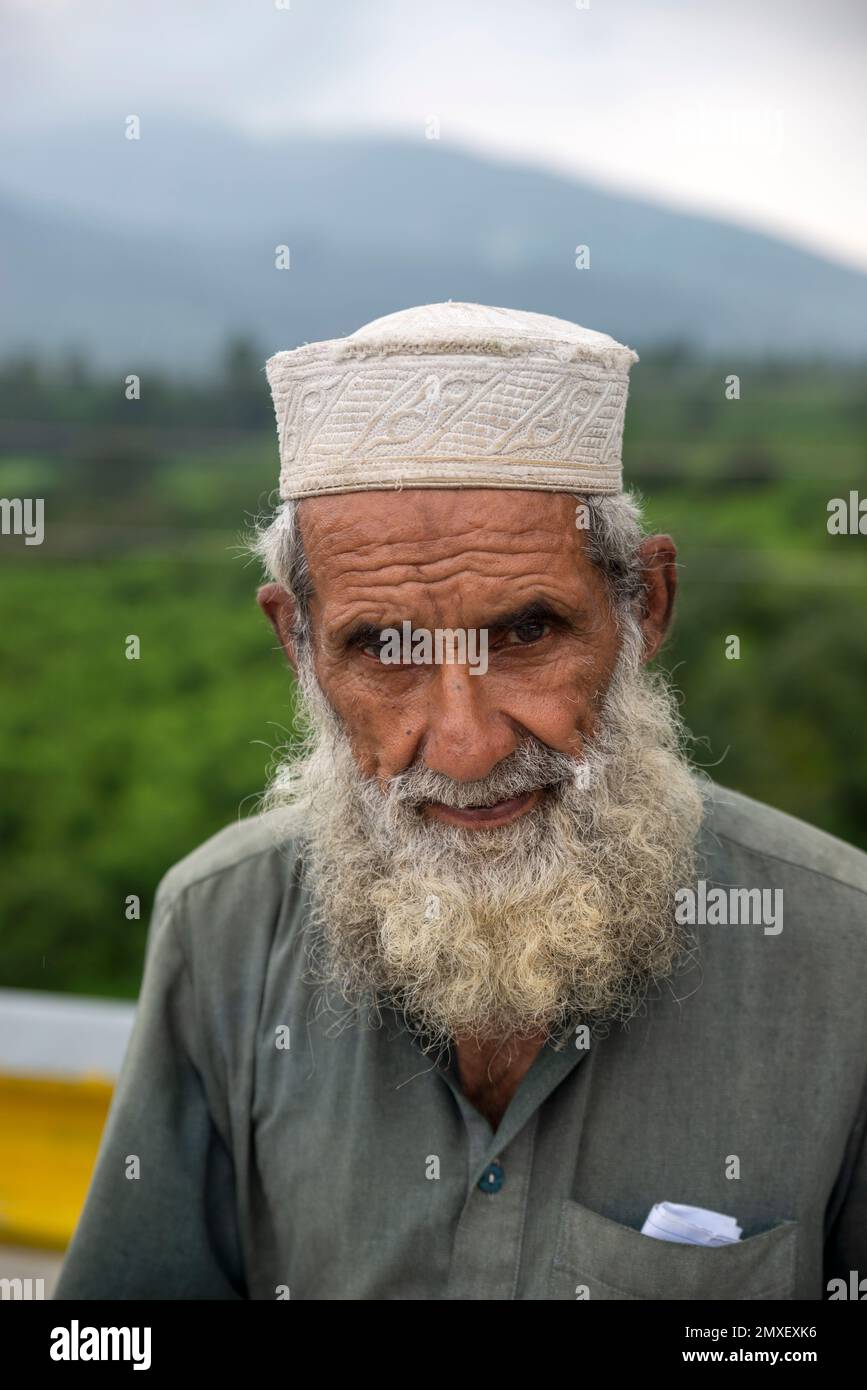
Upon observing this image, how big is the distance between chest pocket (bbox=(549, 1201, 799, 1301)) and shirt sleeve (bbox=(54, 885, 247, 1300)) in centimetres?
65

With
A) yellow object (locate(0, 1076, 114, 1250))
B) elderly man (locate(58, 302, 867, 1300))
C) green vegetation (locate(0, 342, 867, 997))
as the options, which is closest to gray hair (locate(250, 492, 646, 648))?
elderly man (locate(58, 302, 867, 1300))

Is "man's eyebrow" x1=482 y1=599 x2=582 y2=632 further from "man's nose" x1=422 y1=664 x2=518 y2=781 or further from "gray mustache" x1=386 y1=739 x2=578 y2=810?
"gray mustache" x1=386 y1=739 x2=578 y2=810

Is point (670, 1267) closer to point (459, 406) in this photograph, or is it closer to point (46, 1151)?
point (459, 406)

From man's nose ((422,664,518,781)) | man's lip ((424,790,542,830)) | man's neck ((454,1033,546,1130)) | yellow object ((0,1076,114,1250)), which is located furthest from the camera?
yellow object ((0,1076,114,1250))

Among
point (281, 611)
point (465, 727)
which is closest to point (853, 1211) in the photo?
point (465, 727)

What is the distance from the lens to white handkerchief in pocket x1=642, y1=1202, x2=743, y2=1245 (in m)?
1.92

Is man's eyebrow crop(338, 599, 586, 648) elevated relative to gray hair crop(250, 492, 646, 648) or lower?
lower

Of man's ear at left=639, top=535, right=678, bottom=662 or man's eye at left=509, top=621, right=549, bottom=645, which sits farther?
man's ear at left=639, top=535, right=678, bottom=662

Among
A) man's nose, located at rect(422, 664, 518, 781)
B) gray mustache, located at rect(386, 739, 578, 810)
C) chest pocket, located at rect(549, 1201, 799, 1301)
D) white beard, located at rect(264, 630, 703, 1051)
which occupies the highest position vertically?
man's nose, located at rect(422, 664, 518, 781)

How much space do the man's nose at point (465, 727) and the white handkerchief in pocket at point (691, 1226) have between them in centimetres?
78

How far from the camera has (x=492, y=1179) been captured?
77.8 inches

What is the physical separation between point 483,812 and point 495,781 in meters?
0.07

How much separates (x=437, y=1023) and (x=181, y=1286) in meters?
0.67

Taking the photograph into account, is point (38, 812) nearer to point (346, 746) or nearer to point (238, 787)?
point (238, 787)
